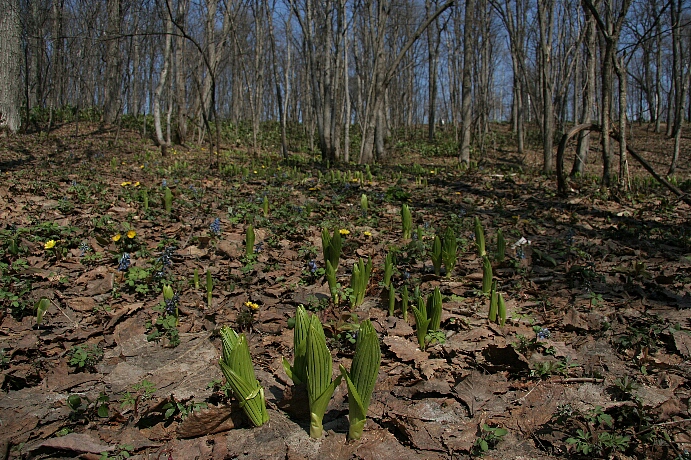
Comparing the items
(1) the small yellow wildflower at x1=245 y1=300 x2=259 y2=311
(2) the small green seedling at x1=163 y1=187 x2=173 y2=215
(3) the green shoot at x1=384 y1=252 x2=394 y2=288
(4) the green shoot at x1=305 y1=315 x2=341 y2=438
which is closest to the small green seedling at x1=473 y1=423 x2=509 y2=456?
(4) the green shoot at x1=305 y1=315 x2=341 y2=438

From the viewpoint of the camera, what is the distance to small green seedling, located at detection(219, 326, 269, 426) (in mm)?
1741

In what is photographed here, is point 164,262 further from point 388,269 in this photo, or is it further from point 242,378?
point 242,378

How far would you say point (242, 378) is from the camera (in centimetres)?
178

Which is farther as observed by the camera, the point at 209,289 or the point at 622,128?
the point at 622,128

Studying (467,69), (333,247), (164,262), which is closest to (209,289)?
(164,262)

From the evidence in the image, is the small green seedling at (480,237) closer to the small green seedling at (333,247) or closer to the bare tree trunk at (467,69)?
the small green seedling at (333,247)

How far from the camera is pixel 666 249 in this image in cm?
385

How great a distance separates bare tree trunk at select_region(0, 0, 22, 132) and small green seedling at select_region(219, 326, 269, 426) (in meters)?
10.1

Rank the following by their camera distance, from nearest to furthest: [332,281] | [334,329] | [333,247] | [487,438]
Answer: [487,438], [334,329], [332,281], [333,247]

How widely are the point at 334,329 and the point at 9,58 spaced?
10.1 metres

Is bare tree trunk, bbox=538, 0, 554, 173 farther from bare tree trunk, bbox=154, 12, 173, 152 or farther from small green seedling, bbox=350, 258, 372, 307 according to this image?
bare tree trunk, bbox=154, 12, 173, 152

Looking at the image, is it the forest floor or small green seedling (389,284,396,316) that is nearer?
the forest floor

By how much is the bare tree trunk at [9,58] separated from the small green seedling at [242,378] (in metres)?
10.1

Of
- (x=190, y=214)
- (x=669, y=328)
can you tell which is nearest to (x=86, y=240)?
(x=190, y=214)
